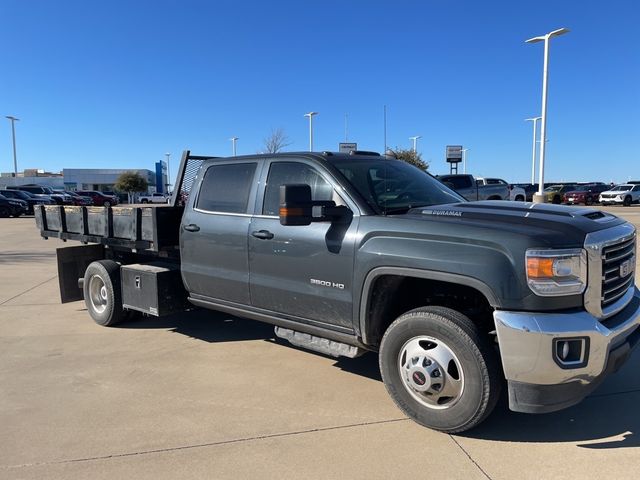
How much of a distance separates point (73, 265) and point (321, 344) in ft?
13.9

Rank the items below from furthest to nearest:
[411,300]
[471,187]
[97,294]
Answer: [471,187] < [97,294] < [411,300]

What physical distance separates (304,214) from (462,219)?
1116 millimetres

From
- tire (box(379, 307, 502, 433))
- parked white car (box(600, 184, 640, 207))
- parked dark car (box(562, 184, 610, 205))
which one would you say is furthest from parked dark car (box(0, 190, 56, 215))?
parked white car (box(600, 184, 640, 207))

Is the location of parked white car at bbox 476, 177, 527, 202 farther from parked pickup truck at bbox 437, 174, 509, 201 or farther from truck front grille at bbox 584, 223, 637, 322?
truck front grille at bbox 584, 223, 637, 322

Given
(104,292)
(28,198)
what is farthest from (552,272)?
(28,198)

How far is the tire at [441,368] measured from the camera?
3332mm

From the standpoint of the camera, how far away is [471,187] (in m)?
22.1

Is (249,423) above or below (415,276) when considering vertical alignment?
below

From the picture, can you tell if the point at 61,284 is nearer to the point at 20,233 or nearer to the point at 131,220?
the point at 131,220

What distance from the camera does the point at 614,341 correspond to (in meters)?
3.28

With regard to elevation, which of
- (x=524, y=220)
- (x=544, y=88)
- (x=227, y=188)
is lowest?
(x=524, y=220)

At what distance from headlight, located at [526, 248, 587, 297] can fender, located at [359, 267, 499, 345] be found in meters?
0.26

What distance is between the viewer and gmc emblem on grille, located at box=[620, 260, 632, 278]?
11.7 feet

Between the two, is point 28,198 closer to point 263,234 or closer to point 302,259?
point 263,234
